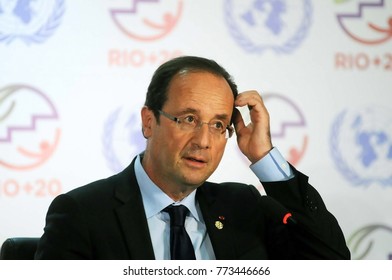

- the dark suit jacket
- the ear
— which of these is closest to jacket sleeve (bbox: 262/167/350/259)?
the dark suit jacket

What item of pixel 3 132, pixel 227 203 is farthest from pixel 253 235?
pixel 3 132

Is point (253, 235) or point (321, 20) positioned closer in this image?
point (253, 235)

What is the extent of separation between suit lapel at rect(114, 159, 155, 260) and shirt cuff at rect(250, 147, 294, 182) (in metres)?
0.35

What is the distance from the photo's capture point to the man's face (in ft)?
5.50

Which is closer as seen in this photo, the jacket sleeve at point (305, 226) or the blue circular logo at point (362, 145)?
the jacket sleeve at point (305, 226)

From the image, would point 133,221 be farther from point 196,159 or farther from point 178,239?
point 196,159

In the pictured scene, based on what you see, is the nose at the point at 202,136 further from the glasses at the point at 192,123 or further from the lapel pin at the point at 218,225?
the lapel pin at the point at 218,225

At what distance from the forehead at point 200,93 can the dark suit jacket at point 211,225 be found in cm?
25

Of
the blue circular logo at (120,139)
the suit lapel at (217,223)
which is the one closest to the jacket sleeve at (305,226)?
the suit lapel at (217,223)

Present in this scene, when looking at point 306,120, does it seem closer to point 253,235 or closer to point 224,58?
point 224,58

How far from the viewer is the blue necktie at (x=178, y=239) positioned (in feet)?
5.40

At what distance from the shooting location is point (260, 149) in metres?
1.83

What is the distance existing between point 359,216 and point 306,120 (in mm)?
398

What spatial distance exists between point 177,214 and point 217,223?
11 cm
